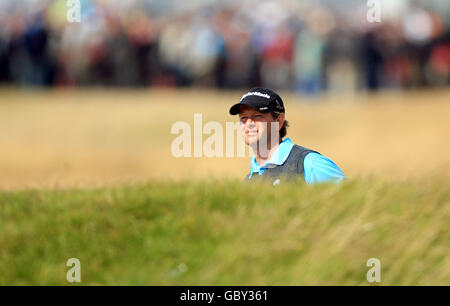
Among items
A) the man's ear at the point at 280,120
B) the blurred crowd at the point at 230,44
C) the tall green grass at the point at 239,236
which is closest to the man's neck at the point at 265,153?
the man's ear at the point at 280,120

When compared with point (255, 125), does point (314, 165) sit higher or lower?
lower

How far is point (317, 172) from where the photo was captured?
579 cm

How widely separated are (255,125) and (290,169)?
44 cm

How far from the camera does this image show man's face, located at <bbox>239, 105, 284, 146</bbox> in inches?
241

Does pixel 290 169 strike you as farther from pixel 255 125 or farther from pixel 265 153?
pixel 255 125

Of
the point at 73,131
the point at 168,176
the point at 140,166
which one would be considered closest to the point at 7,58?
the point at 73,131

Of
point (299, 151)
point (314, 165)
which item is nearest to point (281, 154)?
point (299, 151)

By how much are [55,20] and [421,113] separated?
12.5 m

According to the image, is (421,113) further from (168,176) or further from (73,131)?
(168,176)

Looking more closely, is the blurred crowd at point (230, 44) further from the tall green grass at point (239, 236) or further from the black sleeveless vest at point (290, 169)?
the tall green grass at point (239, 236)

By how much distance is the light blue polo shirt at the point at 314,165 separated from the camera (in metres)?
5.72

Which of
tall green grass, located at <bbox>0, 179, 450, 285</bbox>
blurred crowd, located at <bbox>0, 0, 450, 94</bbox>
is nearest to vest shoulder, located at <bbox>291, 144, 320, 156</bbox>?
tall green grass, located at <bbox>0, 179, 450, 285</bbox>

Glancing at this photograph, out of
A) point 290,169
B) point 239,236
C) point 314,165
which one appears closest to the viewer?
point 239,236

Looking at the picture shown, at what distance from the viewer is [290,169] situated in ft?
19.8
